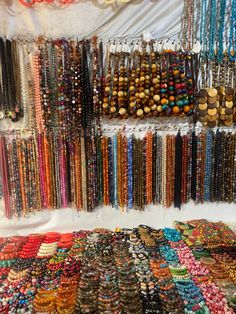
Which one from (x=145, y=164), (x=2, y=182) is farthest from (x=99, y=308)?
(x=2, y=182)

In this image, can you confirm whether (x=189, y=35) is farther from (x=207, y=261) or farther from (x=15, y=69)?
(x=207, y=261)

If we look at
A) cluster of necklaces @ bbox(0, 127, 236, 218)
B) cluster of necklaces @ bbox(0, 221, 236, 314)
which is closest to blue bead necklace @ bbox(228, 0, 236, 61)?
cluster of necklaces @ bbox(0, 127, 236, 218)

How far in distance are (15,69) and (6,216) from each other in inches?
37.2

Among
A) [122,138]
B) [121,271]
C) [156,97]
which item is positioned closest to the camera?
[121,271]

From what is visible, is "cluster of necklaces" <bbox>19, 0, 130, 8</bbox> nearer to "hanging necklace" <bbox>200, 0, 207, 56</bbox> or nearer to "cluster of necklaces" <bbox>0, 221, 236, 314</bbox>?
"hanging necklace" <bbox>200, 0, 207, 56</bbox>

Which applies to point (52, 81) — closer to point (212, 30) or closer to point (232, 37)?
point (212, 30)

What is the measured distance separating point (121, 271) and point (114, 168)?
654mm

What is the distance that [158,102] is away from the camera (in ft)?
5.85

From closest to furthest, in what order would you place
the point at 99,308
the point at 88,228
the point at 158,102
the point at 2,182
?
1. the point at 99,308
2. the point at 158,102
3. the point at 2,182
4. the point at 88,228

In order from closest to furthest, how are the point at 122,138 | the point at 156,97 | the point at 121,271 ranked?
1. the point at 121,271
2. the point at 156,97
3. the point at 122,138

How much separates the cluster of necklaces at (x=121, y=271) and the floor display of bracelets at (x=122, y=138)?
0.01 metres

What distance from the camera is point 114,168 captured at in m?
1.92

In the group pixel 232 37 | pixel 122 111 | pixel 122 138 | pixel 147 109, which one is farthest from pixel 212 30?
pixel 122 138

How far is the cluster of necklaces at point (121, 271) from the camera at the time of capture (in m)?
1.30
